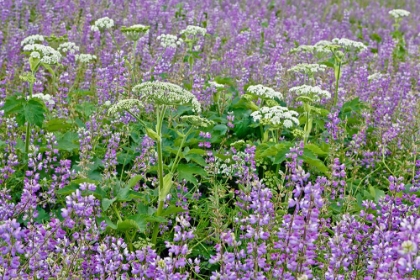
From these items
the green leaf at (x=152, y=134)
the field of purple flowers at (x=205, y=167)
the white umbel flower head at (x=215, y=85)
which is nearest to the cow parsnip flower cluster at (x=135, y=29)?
the field of purple flowers at (x=205, y=167)

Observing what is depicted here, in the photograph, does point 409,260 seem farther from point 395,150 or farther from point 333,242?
point 395,150

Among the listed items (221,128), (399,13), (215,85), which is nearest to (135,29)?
(215,85)

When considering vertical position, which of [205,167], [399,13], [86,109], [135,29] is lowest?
[86,109]

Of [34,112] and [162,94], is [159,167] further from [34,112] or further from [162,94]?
[34,112]

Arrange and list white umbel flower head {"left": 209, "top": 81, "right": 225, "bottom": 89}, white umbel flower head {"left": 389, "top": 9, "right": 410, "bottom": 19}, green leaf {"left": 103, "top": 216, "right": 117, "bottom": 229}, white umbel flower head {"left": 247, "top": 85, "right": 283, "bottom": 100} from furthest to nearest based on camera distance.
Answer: white umbel flower head {"left": 389, "top": 9, "right": 410, "bottom": 19} → white umbel flower head {"left": 209, "top": 81, "right": 225, "bottom": 89} → white umbel flower head {"left": 247, "top": 85, "right": 283, "bottom": 100} → green leaf {"left": 103, "top": 216, "right": 117, "bottom": 229}

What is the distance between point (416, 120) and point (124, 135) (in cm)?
227

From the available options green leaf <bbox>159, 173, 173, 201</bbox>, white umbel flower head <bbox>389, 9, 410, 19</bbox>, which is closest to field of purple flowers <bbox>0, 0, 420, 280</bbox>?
green leaf <bbox>159, 173, 173, 201</bbox>

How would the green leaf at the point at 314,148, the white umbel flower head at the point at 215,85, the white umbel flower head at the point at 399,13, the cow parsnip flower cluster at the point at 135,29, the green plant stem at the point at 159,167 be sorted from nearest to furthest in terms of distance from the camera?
1. the green plant stem at the point at 159,167
2. the green leaf at the point at 314,148
3. the white umbel flower head at the point at 215,85
4. the cow parsnip flower cluster at the point at 135,29
5. the white umbel flower head at the point at 399,13

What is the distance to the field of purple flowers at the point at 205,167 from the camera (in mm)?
2400

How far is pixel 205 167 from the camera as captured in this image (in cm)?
384

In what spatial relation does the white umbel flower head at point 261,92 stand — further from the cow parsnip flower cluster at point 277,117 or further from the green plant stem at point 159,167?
the green plant stem at point 159,167

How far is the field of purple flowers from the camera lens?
2400 mm

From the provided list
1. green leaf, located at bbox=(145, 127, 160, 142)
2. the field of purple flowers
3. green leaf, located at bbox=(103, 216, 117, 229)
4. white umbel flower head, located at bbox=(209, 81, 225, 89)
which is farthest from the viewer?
Answer: white umbel flower head, located at bbox=(209, 81, 225, 89)

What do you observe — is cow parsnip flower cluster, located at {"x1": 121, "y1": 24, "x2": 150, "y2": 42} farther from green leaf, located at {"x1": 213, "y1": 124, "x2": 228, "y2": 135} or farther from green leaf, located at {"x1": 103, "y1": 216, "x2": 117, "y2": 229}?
green leaf, located at {"x1": 103, "y1": 216, "x2": 117, "y2": 229}
